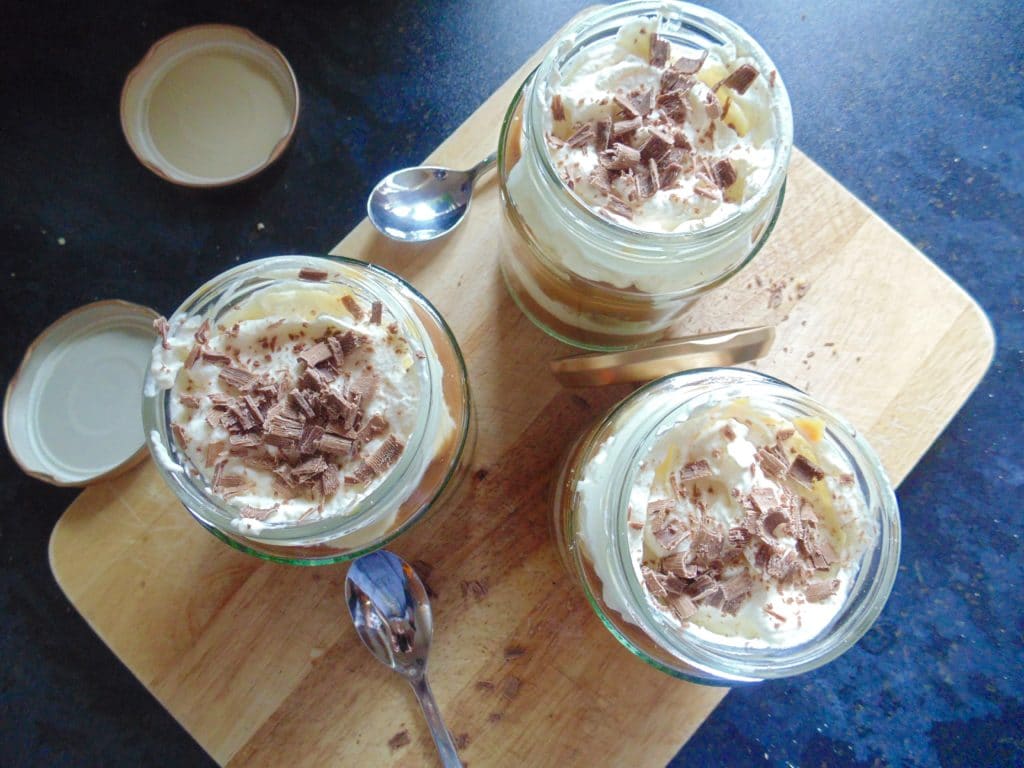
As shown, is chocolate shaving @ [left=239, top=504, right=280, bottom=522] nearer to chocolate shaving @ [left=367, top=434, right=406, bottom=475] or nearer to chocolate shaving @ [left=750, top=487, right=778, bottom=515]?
chocolate shaving @ [left=367, top=434, right=406, bottom=475]

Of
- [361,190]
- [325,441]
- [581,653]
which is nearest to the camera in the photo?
[325,441]

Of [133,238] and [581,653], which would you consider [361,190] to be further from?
[581,653]

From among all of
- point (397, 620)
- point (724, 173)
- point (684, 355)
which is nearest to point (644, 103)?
point (724, 173)

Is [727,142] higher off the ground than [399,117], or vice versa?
[727,142]

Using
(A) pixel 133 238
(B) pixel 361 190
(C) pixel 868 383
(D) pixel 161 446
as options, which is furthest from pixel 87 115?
(C) pixel 868 383

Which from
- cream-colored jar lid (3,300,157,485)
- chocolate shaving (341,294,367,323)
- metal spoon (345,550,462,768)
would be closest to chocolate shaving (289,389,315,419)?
chocolate shaving (341,294,367,323)

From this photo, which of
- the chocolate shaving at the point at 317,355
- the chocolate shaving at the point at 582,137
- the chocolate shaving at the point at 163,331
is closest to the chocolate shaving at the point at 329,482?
the chocolate shaving at the point at 317,355

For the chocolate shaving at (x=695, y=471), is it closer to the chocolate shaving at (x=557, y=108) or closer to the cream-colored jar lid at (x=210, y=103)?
the chocolate shaving at (x=557, y=108)
